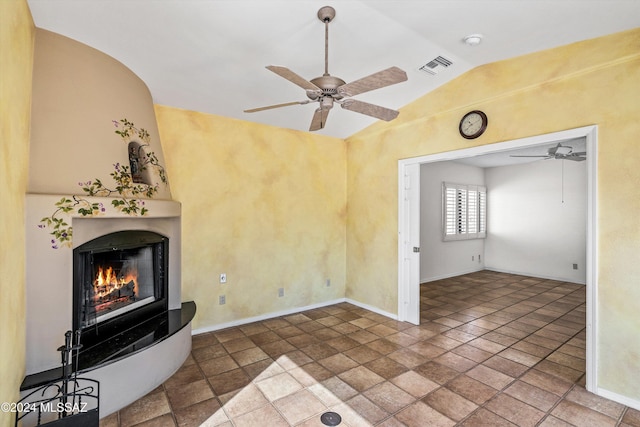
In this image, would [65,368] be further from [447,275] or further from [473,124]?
[447,275]

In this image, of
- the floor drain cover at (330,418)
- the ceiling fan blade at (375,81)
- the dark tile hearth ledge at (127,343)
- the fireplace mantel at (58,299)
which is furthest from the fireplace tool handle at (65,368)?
the ceiling fan blade at (375,81)

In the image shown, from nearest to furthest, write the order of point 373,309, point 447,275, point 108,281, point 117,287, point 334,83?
point 334,83, point 108,281, point 117,287, point 373,309, point 447,275

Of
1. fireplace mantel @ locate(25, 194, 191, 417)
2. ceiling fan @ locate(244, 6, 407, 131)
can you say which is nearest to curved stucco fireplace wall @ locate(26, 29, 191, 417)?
fireplace mantel @ locate(25, 194, 191, 417)

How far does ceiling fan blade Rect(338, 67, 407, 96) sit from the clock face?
1807mm

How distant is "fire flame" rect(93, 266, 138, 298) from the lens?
2.67 m

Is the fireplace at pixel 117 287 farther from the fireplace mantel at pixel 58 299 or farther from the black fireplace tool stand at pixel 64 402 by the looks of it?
the black fireplace tool stand at pixel 64 402

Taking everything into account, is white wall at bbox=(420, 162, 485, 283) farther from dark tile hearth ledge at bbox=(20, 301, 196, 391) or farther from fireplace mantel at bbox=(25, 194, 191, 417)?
fireplace mantel at bbox=(25, 194, 191, 417)

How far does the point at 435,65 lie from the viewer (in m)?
3.32

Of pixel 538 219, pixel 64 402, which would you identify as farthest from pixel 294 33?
pixel 538 219

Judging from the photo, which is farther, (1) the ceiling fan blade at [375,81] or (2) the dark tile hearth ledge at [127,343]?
(2) the dark tile hearth ledge at [127,343]

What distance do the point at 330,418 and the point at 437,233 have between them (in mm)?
5386

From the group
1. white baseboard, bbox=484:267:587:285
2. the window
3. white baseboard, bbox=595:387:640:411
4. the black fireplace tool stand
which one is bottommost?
white baseboard, bbox=595:387:640:411

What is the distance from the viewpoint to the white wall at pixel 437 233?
670cm

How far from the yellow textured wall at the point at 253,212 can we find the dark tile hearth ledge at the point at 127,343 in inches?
23.8
